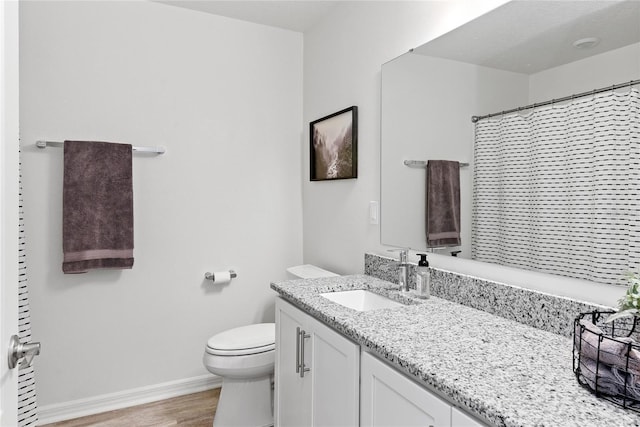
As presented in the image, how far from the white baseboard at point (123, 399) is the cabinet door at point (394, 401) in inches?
68.0

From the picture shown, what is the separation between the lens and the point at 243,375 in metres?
2.12

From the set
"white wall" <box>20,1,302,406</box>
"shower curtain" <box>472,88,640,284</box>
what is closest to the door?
"shower curtain" <box>472,88,640,284</box>

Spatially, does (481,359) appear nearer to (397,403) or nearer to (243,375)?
(397,403)

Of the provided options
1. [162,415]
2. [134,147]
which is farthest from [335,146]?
[162,415]

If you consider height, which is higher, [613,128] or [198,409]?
[613,128]

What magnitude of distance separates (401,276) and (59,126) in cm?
199

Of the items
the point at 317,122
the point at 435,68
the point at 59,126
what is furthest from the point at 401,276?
the point at 59,126

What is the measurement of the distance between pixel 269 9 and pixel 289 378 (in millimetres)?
2114

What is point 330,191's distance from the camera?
259 cm

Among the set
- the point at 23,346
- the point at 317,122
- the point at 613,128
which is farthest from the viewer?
the point at 317,122

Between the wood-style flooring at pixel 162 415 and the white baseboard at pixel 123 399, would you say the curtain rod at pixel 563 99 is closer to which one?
the wood-style flooring at pixel 162 415

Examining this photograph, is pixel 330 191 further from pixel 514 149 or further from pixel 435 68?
pixel 514 149

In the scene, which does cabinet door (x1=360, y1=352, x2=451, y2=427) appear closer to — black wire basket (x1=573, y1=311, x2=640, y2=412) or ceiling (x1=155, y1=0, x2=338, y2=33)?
black wire basket (x1=573, y1=311, x2=640, y2=412)

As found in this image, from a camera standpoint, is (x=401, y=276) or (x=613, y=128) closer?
(x=613, y=128)
